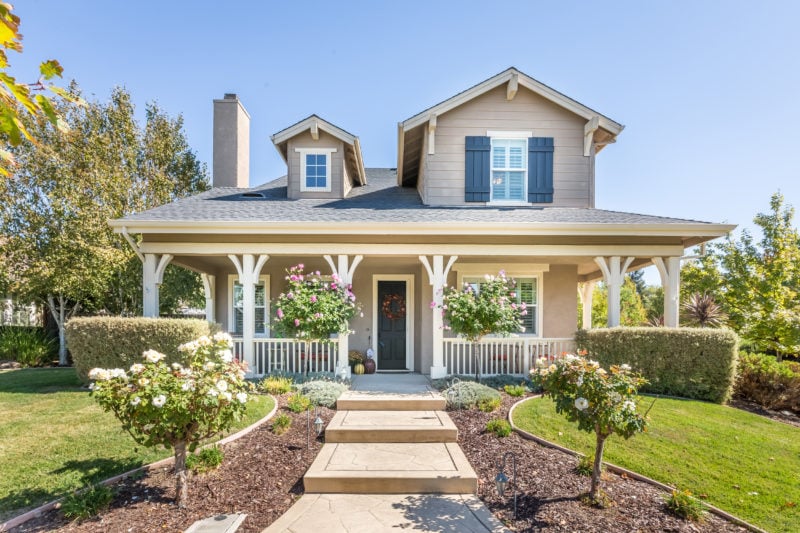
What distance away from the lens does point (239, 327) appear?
10.6m

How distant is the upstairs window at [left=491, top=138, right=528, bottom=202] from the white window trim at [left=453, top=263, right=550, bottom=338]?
65.5 inches

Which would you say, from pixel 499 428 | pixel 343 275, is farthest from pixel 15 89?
pixel 343 275

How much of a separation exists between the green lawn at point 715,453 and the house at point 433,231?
2.46 meters

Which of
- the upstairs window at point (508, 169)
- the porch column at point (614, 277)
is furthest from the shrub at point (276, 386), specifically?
the porch column at point (614, 277)

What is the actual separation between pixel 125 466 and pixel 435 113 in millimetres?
8542

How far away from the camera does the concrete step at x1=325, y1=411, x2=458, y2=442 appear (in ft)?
17.6

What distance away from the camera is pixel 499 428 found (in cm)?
546

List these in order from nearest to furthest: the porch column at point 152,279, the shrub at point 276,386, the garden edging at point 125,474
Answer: the garden edging at point 125,474 → the shrub at point 276,386 → the porch column at point 152,279

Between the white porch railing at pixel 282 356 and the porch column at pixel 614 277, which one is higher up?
the porch column at pixel 614 277

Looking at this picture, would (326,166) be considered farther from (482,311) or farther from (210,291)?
(482,311)

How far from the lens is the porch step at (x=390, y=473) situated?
13.8 feet

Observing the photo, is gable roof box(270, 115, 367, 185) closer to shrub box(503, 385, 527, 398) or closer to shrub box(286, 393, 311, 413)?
shrub box(286, 393, 311, 413)

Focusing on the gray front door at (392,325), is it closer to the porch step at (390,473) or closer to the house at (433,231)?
the house at (433,231)

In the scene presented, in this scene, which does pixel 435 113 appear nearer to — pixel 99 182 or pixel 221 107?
pixel 221 107
